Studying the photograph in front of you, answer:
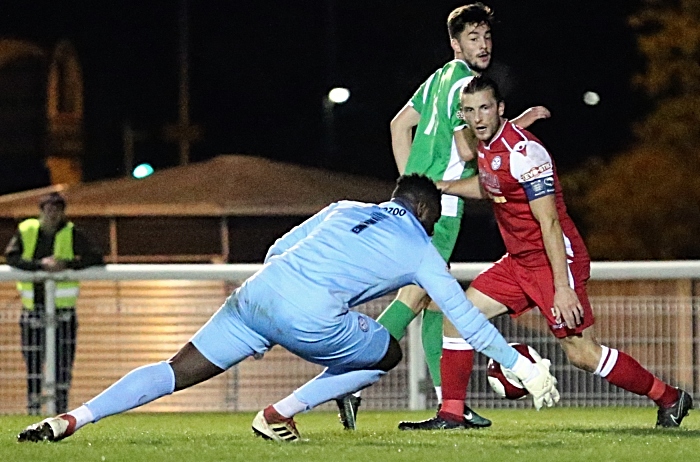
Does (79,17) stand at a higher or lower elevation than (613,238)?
higher

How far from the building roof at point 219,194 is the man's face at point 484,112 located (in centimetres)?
1383

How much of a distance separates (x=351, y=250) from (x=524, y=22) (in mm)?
25344

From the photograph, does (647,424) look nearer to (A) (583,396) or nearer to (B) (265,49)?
(A) (583,396)

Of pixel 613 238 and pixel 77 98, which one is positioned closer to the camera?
pixel 613 238

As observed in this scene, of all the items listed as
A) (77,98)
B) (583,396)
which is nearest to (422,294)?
(583,396)

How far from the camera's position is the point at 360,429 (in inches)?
373

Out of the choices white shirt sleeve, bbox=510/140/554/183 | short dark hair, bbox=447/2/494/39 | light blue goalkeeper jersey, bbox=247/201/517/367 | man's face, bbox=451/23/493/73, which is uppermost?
short dark hair, bbox=447/2/494/39

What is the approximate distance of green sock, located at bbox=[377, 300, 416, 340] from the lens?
930 cm

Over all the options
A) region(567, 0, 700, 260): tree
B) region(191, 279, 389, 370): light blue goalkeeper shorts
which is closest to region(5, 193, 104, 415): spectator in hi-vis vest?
region(191, 279, 389, 370): light blue goalkeeper shorts

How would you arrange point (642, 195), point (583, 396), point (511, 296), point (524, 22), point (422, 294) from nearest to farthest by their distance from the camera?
point (511, 296)
point (422, 294)
point (583, 396)
point (642, 195)
point (524, 22)

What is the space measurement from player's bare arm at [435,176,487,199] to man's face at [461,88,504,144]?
0.42 meters

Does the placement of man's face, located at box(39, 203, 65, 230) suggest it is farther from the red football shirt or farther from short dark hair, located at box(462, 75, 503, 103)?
short dark hair, located at box(462, 75, 503, 103)

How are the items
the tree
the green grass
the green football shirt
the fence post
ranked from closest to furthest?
the green grass, the green football shirt, the fence post, the tree

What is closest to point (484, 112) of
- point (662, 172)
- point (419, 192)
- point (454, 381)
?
point (419, 192)
